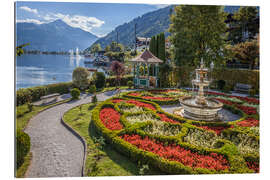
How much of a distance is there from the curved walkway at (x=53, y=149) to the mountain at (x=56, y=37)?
305 cm

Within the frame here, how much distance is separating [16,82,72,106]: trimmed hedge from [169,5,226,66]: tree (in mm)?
9585

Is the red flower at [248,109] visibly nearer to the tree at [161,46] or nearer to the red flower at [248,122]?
the red flower at [248,122]

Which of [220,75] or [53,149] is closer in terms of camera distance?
[53,149]

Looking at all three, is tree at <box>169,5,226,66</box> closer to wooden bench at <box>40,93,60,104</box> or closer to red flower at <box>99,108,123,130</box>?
red flower at <box>99,108,123,130</box>

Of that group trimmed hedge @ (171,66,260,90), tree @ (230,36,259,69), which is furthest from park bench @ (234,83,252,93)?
tree @ (230,36,259,69)

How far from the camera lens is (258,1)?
5848 millimetres

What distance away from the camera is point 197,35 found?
44.1ft

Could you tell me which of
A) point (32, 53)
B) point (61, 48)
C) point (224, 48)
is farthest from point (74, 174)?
point (224, 48)

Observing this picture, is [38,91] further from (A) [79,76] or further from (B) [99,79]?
(B) [99,79]

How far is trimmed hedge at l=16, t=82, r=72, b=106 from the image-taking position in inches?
272

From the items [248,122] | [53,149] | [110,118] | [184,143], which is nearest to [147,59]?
[110,118]

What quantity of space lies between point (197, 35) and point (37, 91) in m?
11.9

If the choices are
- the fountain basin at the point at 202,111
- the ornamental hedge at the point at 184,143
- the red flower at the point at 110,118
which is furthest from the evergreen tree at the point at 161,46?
the ornamental hedge at the point at 184,143
